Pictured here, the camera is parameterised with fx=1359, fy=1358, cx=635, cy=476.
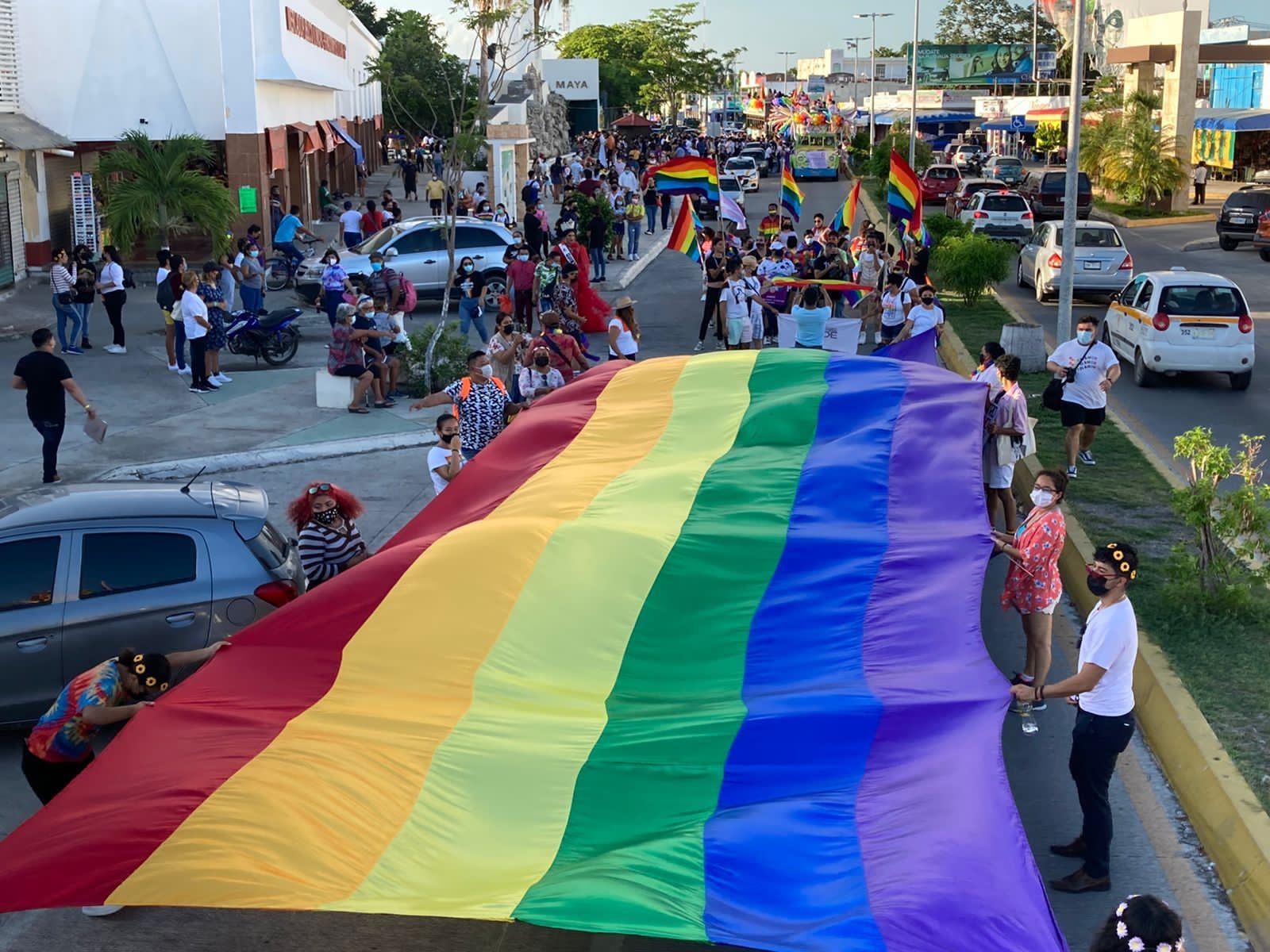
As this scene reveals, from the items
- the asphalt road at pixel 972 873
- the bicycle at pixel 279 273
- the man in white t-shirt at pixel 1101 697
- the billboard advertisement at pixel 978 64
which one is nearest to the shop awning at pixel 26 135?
the bicycle at pixel 279 273

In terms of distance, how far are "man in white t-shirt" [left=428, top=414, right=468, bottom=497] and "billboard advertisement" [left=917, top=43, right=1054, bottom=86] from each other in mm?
119484

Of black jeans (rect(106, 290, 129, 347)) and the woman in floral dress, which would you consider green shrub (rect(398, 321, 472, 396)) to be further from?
the woman in floral dress

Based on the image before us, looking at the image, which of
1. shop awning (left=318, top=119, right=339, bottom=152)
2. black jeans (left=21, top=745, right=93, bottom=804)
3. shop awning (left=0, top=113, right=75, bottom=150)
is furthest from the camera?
shop awning (left=318, top=119, right=339, bottom=152)

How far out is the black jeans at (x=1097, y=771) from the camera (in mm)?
6875

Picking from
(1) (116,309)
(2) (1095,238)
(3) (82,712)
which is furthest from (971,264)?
(3) (82,712)

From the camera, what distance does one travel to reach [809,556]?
7969mm

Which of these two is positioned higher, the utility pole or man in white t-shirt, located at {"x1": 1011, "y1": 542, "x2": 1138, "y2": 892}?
the utility pole

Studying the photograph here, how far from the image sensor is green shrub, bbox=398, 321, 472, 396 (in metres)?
18.7

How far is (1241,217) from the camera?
3581cm

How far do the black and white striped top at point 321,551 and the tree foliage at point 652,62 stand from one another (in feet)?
335

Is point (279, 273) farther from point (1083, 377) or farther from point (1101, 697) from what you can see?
point (1101, 697)

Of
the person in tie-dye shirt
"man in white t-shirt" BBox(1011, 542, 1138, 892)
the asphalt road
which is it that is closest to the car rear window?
the asphalt road

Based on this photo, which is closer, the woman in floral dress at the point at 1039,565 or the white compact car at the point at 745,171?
the woman in floral dress at the point at 1039,565

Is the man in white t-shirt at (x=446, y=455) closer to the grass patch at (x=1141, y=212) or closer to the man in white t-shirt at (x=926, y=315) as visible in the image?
the man in white t-shirt at (x=926, y=315)
